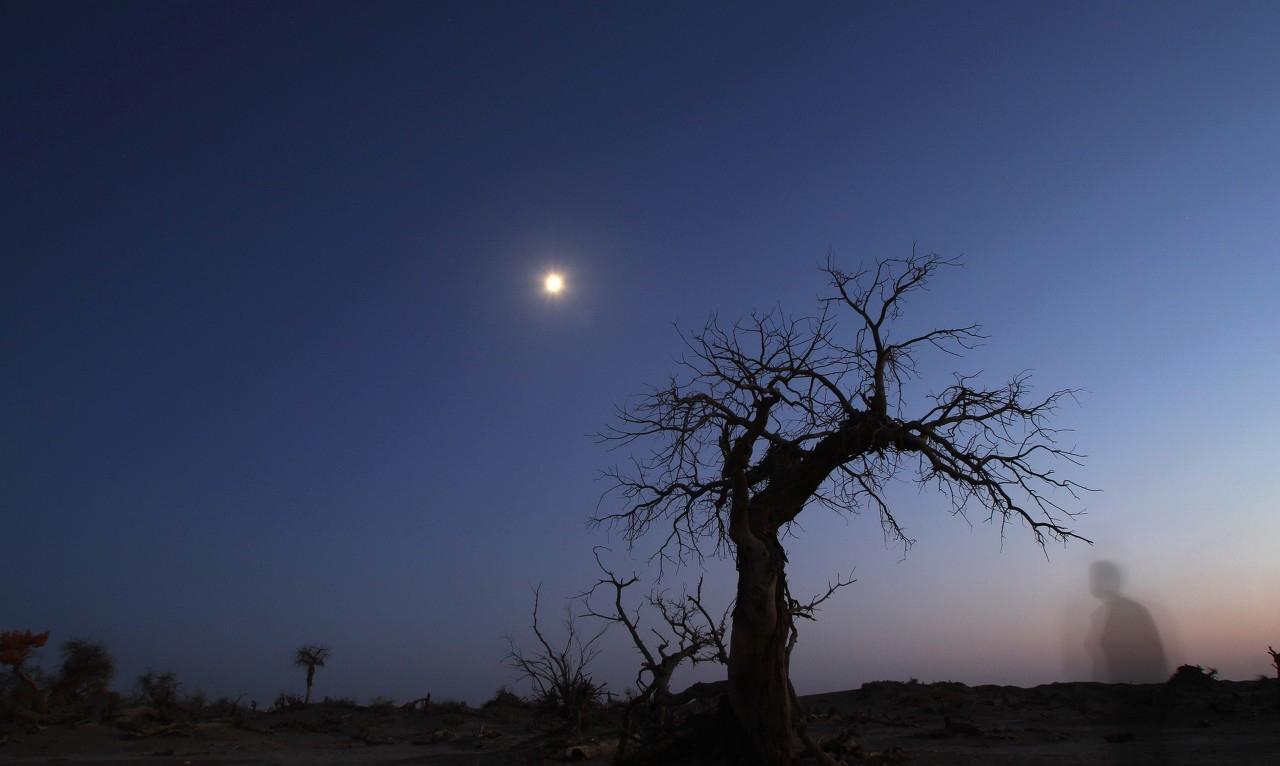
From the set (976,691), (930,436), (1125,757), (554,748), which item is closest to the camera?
(930,436)

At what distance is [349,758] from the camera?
54.1ft

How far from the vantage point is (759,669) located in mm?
9375

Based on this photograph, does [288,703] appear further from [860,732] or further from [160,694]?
[860,732]

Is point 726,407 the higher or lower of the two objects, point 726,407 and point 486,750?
the higher

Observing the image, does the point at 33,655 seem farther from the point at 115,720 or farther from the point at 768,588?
the point at 768,588

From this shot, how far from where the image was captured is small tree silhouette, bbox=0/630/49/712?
22.6 meters

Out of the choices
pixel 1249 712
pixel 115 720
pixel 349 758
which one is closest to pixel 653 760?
pixel 349 758

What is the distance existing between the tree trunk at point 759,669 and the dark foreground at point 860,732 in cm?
170

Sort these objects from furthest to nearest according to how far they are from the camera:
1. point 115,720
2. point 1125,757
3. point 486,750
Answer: point 115,720 → point 486,750 → point 1125,757

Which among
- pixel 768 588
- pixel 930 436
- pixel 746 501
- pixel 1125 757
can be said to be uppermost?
pixel 930 436

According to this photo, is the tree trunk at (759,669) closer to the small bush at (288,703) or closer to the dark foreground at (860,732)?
the dark foreground at (860,732)

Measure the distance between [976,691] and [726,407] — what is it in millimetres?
22409

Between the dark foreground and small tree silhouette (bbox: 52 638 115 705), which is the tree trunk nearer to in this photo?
the dark foreground

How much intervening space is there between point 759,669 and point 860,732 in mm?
12201
